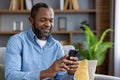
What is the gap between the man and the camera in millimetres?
1479

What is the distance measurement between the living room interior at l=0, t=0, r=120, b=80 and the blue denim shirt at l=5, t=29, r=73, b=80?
7.66ft

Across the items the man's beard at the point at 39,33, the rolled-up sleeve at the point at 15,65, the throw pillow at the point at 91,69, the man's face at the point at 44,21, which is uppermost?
the man's face at the point at 44,21

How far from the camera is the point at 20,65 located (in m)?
1.53

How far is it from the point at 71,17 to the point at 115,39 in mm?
874

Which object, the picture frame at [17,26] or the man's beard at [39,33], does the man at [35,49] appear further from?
the picture frame at [17,26]

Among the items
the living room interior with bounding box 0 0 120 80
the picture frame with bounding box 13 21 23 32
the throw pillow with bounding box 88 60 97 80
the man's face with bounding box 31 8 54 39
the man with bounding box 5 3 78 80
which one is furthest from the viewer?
the picture frame with bounding box 13 21 23 32

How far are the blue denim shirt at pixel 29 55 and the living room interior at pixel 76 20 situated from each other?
7.66 feet

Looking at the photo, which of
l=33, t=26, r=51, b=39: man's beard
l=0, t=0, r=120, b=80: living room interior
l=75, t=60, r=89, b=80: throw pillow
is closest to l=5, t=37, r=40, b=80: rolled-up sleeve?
l=33, t=26, r=51, b=39: man's beard

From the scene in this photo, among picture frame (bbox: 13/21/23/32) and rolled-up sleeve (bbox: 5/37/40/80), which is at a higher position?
picture frame (bbox: 13/21/23/32)

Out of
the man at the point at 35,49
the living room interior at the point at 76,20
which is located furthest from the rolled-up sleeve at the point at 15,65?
the living room interior at the point at 76,20

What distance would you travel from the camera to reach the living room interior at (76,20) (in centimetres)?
394

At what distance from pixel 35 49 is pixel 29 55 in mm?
59

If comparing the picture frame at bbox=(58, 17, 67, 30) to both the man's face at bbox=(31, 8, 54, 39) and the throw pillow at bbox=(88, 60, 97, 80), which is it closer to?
the throw pillow at bbox=(88, 60, 97, 80)

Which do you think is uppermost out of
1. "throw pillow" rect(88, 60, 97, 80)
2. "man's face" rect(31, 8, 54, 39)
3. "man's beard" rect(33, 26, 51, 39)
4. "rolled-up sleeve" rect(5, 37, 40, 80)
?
"man's face" rect(31, 8, 54, 39)
